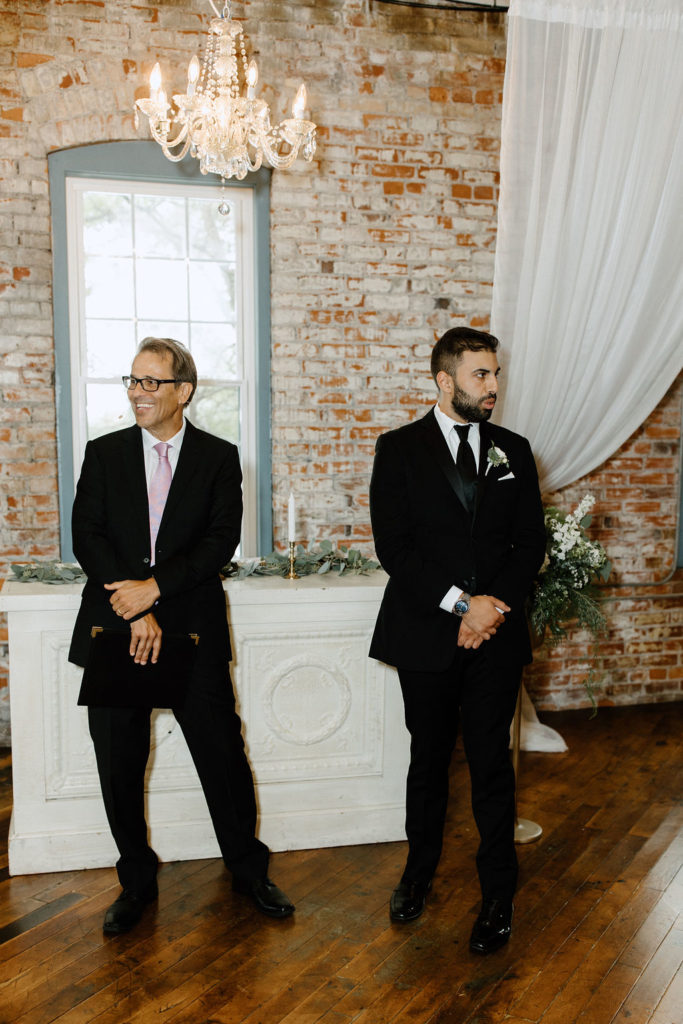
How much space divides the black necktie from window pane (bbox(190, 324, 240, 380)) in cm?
216

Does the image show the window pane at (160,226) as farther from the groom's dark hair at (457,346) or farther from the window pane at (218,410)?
the groom's dark hair at (457,346)

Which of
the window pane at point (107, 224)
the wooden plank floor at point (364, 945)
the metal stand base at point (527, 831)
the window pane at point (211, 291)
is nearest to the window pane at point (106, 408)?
the window pane at point (211, 291)

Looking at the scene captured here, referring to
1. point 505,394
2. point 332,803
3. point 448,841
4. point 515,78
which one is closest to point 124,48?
point 515,78

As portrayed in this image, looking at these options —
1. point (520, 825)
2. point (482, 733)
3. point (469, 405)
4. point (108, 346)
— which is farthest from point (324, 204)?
point (520, 825)

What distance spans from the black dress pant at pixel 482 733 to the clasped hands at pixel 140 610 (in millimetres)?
774

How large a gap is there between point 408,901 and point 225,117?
3.16m

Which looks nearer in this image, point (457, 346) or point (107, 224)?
point (457, 346)

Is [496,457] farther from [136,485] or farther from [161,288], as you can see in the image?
[161,288]

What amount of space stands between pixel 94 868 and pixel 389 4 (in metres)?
4.18

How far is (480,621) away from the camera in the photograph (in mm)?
2621

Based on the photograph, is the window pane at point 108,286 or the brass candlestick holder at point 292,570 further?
the window pane at point 108,286

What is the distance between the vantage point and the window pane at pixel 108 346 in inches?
177

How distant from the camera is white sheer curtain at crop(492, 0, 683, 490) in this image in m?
2.89

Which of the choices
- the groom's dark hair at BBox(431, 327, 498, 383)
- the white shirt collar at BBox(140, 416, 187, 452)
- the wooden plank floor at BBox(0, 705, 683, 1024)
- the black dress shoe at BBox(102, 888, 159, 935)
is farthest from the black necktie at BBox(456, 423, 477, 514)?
the black dress shoe at BBox(102, 888, 159, 935)
